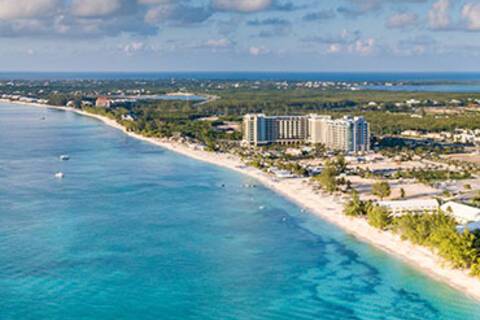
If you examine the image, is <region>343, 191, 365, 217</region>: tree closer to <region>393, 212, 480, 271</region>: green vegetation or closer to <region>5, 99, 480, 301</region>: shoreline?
<region>5, 99, 480, 301</region>: shoreline

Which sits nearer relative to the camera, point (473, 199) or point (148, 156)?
point (473, 199)

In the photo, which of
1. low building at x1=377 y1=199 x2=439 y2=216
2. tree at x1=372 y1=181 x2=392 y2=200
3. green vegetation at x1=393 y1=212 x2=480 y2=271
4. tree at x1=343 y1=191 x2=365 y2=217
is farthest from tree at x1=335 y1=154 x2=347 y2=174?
green vegetation at x1=393 y1=212 x2=480 y2=271

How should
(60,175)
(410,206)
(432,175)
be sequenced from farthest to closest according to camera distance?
(60,175), (432,175), (410,206)

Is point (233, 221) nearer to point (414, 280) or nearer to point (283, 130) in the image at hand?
point (414, 280)

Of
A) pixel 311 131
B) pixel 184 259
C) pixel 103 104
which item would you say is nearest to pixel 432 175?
pixel 311 131

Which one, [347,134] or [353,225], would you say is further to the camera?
[347,134]

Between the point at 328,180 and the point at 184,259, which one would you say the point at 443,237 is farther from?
the point at 328,180

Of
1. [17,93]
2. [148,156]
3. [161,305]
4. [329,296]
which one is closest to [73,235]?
[161,305]
